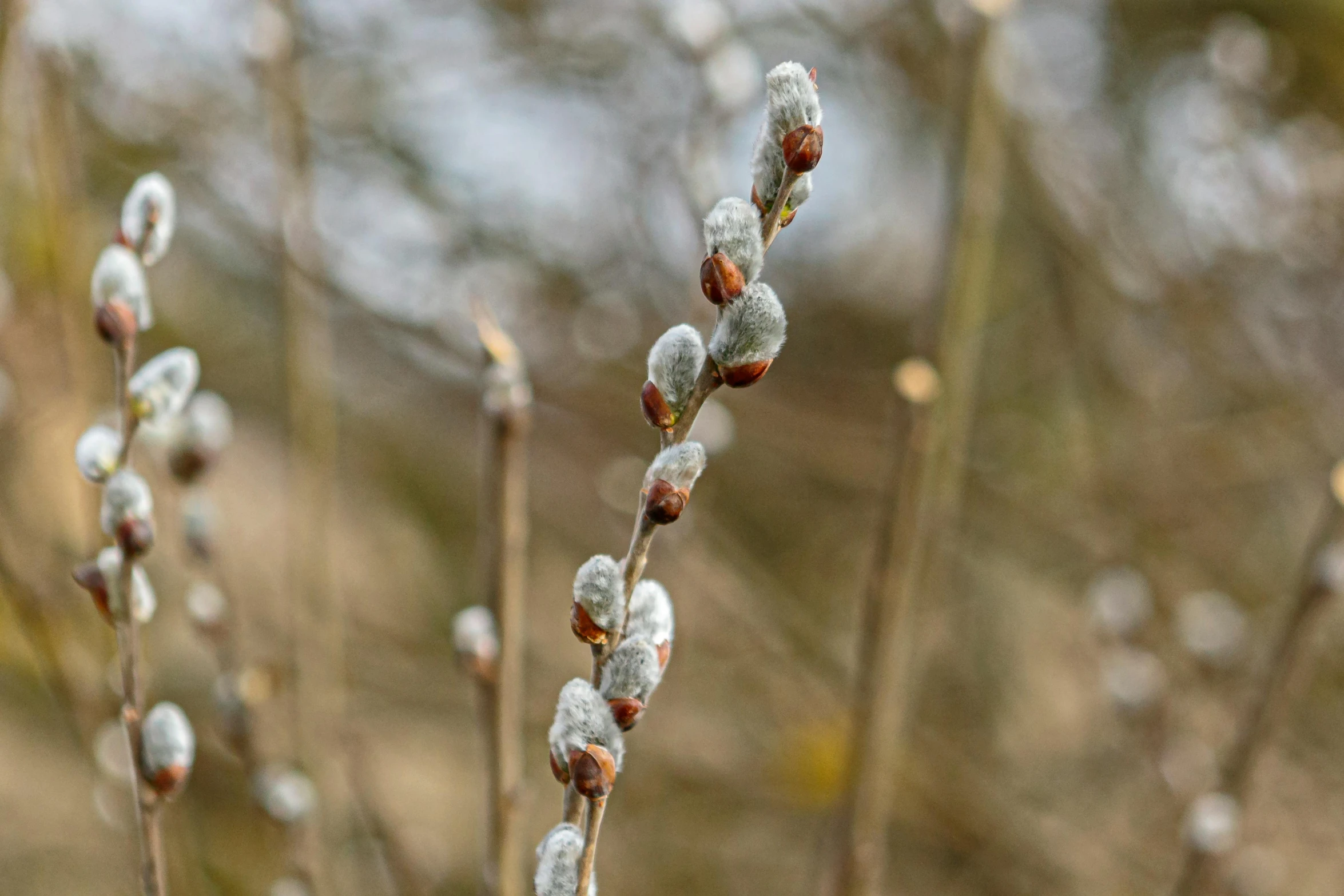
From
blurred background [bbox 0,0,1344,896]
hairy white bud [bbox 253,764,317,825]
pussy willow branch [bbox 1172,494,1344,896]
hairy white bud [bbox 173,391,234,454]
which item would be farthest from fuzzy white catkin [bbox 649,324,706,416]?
blurred background [bbox 0,0,1344,896]

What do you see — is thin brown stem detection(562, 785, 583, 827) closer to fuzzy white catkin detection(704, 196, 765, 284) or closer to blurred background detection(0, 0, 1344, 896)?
fuzzy white catkin detection(704, 196, 765, 284)

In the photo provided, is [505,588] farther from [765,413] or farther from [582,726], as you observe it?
[765,413]

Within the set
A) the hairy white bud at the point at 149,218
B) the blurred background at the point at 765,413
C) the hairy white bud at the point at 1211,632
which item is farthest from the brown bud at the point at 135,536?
the hairy white bud at the point at 1211,632

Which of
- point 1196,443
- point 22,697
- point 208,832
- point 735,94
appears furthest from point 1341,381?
point 22,697

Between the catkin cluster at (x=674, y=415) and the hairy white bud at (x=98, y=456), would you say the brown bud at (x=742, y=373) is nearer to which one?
the catkin cluster at (x=674, y=415)

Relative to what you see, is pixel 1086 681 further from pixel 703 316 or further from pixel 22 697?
pixel 22 697
